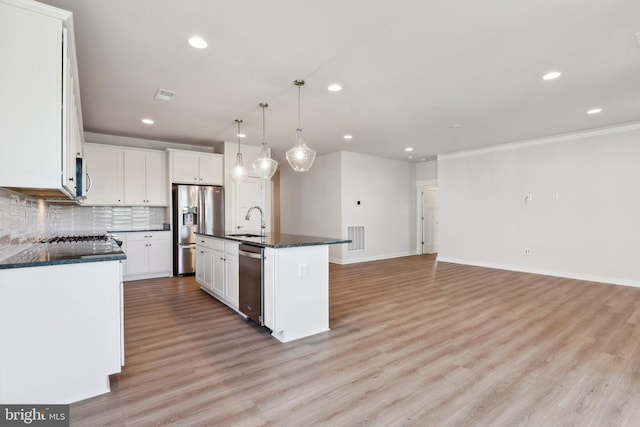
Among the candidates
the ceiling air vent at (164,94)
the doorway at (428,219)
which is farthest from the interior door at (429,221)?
the ceiling air vent at (164,94)

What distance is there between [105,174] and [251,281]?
3936 millimetres

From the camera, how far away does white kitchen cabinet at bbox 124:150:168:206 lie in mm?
5465

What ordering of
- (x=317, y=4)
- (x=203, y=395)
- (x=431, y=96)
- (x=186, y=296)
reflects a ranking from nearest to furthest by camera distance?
1. (x=203, y=395)
2. (x=317, y=4)
3. (x=431, y=96)
4. (x=186, y=296)

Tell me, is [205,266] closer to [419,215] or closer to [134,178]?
[134,178]

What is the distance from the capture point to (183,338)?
290cm

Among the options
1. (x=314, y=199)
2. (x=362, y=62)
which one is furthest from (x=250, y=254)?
(x=314, y=199)

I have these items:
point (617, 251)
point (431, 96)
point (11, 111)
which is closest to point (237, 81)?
point (11, 111)

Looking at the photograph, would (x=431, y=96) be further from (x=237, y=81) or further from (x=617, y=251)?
(x=617, y=251)

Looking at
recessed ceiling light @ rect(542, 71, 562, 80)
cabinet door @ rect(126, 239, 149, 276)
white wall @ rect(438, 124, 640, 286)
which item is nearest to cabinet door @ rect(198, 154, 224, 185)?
cabinet door @ rect(126, 239, 149, 276)

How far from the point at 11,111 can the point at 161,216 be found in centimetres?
464

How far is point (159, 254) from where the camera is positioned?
5.57 m

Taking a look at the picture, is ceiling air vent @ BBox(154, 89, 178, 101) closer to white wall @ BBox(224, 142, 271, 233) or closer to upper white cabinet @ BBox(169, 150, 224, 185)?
upper white cabinet @ BBox(169, 150, 224, 185)

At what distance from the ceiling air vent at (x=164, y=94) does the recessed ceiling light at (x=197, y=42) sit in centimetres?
120

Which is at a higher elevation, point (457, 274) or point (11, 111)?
point (11, 111)
